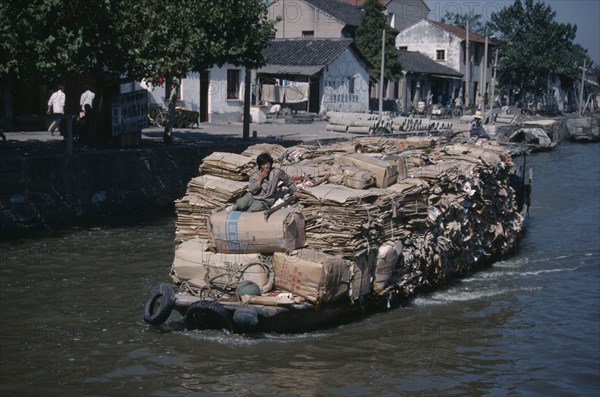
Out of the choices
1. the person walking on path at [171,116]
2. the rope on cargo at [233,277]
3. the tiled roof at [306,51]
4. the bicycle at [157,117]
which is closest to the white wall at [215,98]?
the bicycle at [157,117]

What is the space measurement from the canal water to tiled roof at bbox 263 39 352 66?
2753cm

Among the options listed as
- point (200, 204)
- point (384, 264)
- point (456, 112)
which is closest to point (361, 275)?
point (384, 264)

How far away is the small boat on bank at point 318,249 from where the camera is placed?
1037cm

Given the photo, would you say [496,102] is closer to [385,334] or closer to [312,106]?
[312,106]

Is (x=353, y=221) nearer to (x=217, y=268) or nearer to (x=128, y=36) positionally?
(x=217, y=268)

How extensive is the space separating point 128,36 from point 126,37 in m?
0.12

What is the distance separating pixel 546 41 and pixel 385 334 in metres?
53.8

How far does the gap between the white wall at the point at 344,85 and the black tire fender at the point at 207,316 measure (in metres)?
32.7

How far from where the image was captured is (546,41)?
198ft

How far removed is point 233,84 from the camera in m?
36.8

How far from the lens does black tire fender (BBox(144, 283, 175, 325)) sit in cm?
1048

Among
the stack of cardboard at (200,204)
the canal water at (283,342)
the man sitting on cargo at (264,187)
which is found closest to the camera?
the canal water at (283,342)

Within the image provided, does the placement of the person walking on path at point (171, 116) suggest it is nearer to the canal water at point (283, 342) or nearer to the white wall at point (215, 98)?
the canal water at point (283, 342)

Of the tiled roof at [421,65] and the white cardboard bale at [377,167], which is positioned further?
the tiled roof at [421,65]
